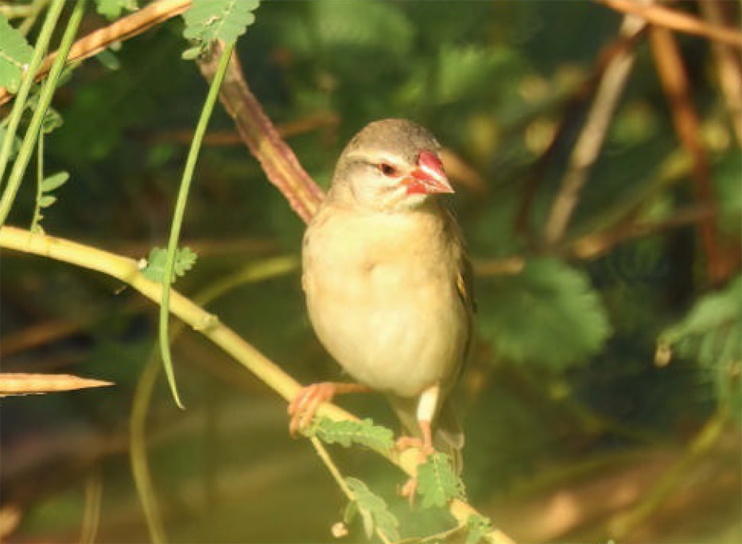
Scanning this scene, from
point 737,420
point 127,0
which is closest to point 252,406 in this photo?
point 737,420

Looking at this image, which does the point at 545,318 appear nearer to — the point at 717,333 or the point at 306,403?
the point at 717,333

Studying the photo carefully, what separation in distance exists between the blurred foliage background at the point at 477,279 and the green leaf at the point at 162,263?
2.92ft

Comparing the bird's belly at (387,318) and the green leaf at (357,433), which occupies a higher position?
the bird's belly at (387,318)

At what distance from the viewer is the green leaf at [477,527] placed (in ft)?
6.61

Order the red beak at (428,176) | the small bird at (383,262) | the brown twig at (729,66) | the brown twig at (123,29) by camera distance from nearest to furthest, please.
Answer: the brown twig at (123,29), the red beak at (428,176), the small bird at (383,262), the brown twig at (729,66)

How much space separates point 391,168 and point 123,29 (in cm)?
54

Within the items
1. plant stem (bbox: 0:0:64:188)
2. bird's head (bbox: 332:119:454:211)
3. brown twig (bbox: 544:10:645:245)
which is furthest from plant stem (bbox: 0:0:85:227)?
brown twig (bbox: 544:10:645:245)

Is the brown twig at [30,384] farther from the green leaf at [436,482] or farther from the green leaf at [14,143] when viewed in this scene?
the green leaf at [436,482]

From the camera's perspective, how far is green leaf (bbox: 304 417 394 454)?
2.07m

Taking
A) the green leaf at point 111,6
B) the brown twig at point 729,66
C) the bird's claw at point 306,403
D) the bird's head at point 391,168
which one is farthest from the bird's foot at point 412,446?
the brown twig at point 729,66

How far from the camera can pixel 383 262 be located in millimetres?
2617

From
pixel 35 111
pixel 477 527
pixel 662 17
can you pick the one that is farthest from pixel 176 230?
pixel 662 17

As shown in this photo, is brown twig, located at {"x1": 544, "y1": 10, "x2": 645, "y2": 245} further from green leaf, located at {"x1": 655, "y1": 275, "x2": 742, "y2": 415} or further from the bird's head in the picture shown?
the bird's head

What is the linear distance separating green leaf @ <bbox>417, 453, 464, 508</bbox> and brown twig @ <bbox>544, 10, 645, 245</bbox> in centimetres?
138
